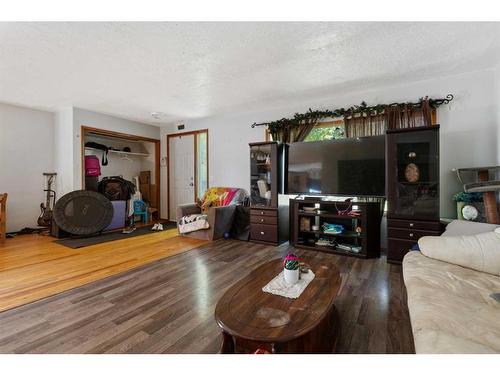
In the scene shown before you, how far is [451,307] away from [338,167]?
2248 millimetres

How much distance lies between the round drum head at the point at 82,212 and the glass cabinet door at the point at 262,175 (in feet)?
8.48

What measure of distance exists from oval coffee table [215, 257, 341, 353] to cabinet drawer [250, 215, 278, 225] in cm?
209

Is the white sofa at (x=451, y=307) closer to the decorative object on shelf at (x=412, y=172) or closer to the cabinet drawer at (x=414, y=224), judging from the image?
the cabinet drawer at (x=414, y=224)

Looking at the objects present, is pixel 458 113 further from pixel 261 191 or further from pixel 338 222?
pixel 261 191

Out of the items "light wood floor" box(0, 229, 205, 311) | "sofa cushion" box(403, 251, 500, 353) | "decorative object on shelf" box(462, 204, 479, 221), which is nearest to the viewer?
"sofa cushion" box(403, 251, 500, 353)

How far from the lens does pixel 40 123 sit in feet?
14.7

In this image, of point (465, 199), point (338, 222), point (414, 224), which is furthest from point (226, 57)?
point (465, 199)

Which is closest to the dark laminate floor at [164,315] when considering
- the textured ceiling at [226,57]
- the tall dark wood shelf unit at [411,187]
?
the tall dark wood shelf unit at [411,187]

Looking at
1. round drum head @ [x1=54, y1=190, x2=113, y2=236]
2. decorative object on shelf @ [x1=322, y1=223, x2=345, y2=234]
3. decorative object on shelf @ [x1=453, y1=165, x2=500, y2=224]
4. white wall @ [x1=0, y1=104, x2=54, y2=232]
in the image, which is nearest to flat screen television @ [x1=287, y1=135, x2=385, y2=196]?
decorative object on shelf @ [x1=322, y1=223, x2=345, y2=234]

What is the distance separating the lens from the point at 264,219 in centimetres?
377

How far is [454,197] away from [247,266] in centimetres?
251

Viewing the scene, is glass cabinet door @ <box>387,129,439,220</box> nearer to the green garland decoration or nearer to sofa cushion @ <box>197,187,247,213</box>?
the green garland decoration

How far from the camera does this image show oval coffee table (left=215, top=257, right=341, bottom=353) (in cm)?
104
